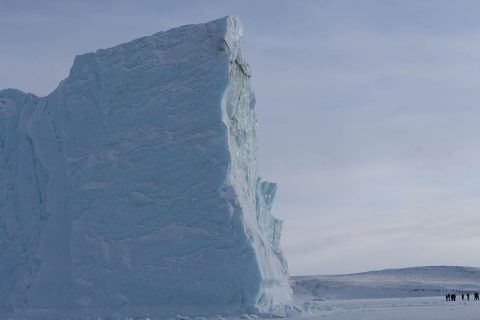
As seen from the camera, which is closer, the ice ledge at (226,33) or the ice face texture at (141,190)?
the ice face texture at (141,190)

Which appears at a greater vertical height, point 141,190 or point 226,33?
point 226,33

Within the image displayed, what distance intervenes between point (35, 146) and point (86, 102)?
5.79 ft

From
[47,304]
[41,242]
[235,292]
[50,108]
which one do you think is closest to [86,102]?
[50,108]

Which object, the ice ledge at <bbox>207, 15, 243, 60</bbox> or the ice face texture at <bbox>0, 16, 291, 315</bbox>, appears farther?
the ice ledge at <bbox>207, 15, 243, 60</bbox>

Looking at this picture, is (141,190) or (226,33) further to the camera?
(226,33)

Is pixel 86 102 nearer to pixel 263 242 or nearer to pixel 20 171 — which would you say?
pixel 20 171

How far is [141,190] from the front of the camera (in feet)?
55.4

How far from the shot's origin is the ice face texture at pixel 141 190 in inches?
634

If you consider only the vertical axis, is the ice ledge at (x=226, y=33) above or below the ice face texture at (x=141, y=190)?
above

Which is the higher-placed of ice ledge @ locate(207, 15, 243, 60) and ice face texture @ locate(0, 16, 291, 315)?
ice ledge @ locate(207, 15, 243, 60)

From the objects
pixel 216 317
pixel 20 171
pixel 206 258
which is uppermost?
pixel 20 171

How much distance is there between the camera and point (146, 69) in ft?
59.0

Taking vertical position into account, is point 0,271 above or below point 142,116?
below

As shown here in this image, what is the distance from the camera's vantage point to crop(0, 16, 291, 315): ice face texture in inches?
634
